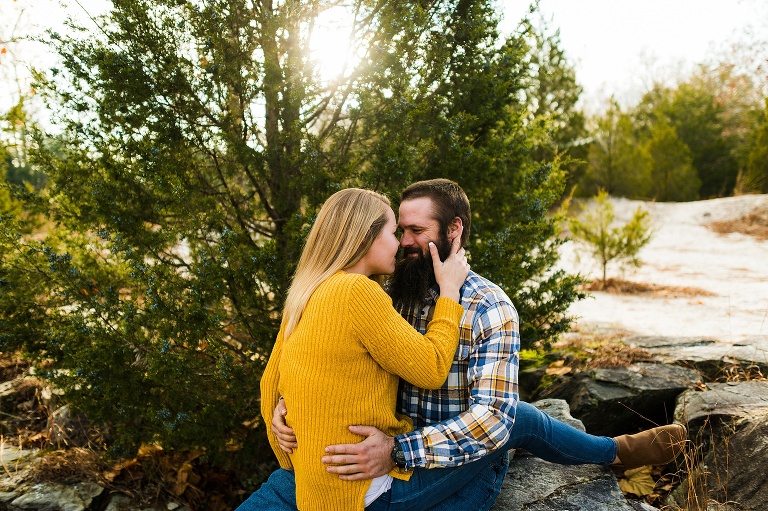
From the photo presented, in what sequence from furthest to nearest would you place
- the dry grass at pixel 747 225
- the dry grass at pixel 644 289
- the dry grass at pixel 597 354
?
the dry grass at pixel 747 225 < the dry grass at pixel 644 289 < the dry grass at pixel 597 354

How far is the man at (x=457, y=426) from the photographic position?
1.95 metres

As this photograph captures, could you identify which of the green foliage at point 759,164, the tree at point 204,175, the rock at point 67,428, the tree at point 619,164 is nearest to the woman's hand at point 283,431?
the tree at point 204,175

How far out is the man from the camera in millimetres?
1953

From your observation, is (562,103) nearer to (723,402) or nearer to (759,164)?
(759,164)

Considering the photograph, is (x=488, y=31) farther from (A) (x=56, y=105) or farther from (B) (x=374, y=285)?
(A) (x=56, y=105)

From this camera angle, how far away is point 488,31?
3.74m

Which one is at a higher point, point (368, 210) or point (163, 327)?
point (368, 210)

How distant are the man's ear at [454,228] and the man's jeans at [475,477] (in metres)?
0.85

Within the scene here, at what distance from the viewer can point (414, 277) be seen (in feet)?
7.91

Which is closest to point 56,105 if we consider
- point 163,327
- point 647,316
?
point 163,327

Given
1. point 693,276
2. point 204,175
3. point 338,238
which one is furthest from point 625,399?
point 693,276

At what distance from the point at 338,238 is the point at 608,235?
29.3 ft

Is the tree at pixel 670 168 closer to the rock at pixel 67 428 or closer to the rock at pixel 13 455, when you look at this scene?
the rock at pixel 67 428

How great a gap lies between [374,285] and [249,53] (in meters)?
2.17
